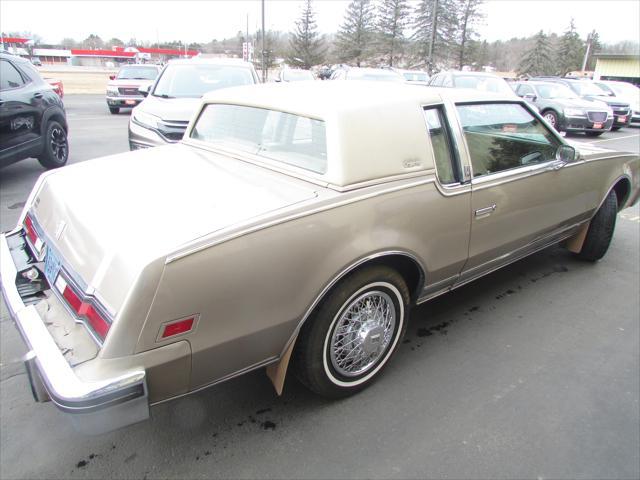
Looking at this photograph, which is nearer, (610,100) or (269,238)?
(269,238)

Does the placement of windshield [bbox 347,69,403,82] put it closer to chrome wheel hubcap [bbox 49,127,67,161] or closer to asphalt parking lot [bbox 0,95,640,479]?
chrome wheel hubcap [bbox 49,127,67,161]

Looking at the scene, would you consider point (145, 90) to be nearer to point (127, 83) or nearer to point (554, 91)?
point (127, 83)

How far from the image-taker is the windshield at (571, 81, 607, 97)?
16.5 m

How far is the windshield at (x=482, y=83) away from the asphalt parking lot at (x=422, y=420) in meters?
10.0

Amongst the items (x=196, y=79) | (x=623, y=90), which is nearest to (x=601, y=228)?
(x=196, y=79)

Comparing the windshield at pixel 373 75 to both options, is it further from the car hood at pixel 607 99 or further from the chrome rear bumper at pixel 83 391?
the chrome rear bumper at pixel 83 391

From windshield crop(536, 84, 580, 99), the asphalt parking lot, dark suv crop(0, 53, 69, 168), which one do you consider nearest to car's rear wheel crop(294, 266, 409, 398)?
the asphalt parking lot

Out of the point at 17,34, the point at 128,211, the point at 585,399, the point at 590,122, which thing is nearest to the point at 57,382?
the point at 128,211

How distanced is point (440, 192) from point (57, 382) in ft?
6.75

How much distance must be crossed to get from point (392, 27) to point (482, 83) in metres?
51.7

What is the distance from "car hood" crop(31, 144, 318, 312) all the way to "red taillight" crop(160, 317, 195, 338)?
0.64 ft

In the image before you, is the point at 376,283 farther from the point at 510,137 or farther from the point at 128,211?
the point at 510,137

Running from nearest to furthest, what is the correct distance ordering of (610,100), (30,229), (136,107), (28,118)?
(30,229)
(28,118)
(136,107)
(610,100)

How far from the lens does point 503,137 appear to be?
338 centimetres
